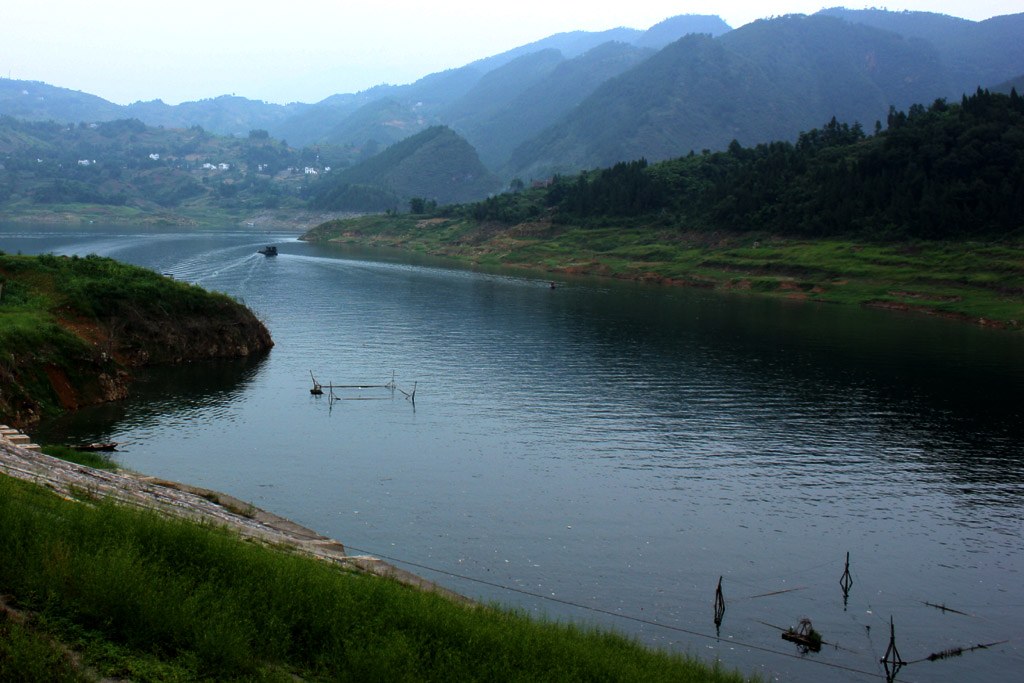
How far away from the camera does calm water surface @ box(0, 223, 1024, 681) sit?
28156mm

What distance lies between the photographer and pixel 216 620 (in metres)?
15.1

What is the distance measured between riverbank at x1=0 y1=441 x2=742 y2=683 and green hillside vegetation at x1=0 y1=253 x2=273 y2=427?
1164 inches

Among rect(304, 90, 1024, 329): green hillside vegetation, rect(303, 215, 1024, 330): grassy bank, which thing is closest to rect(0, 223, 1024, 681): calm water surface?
rect(303, 215, 1024, 330): grassy bank

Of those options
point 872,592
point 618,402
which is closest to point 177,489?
point 872,592

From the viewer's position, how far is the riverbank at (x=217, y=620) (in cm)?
1365

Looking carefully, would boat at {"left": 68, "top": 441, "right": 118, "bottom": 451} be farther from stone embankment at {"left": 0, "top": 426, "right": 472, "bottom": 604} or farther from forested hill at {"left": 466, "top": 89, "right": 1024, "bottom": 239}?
forested hill at {"left": 466, "top": 89, "right": 1024, "bottom": 239}

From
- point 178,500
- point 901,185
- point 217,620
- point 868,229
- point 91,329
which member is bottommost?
point 178,500

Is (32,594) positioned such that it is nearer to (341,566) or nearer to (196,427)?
(341,566)

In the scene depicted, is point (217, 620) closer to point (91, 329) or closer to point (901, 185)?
point (91, 329)

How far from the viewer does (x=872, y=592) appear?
2986 cm

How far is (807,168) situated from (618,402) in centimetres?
14831

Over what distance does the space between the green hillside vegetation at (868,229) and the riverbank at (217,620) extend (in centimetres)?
10494

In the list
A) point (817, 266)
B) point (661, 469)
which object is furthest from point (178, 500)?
point (817, 266)

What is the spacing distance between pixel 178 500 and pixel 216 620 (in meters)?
14.9
